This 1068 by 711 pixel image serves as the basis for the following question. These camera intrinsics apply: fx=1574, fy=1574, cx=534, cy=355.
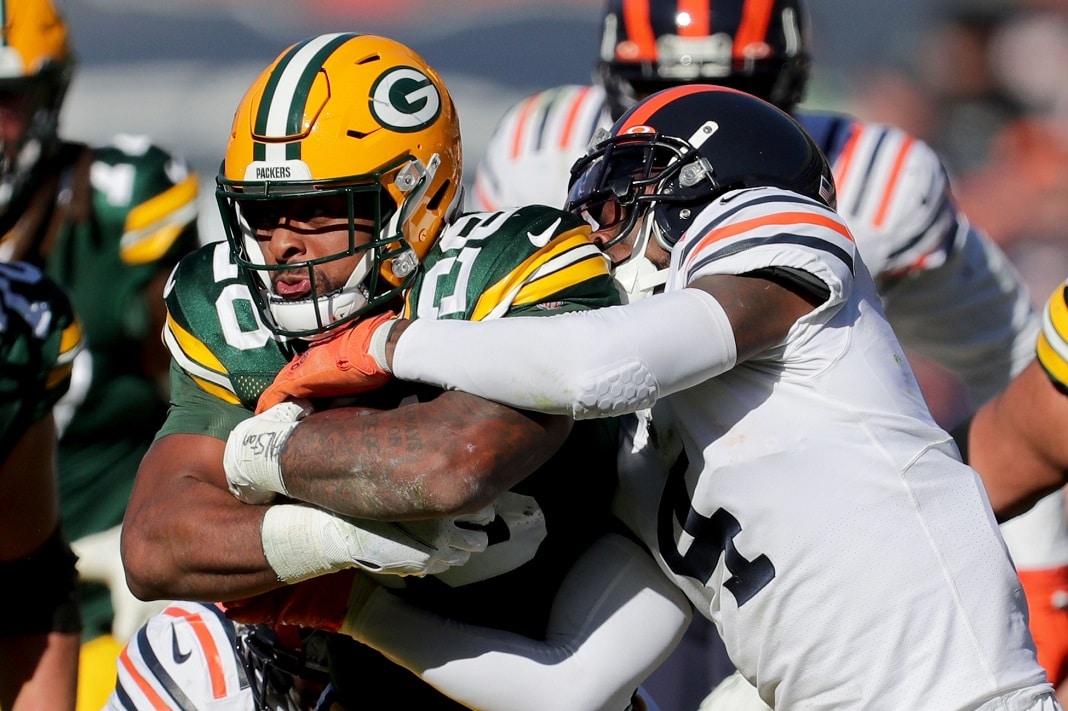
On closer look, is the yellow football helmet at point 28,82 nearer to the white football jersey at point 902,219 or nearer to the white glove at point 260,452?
the white football jersey at point 902,219

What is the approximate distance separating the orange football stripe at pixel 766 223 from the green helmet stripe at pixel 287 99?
769mm

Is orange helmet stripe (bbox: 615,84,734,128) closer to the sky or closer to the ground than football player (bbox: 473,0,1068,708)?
closer to the sky

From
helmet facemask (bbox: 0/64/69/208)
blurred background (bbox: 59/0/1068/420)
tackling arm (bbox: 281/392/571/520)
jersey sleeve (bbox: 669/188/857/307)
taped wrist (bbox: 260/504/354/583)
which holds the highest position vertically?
jersey sleeve (bbox: 669/188/857/307)

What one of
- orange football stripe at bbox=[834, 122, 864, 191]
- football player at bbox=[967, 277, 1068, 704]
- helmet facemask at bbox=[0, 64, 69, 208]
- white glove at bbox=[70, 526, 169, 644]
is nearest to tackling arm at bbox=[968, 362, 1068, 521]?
football player at bbox=[967, 277, 1068, 704]

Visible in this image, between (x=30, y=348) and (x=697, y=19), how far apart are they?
7.53 ft

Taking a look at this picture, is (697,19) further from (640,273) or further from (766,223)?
(766,223)

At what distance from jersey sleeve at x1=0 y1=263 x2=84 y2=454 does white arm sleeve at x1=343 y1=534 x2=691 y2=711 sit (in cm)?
120

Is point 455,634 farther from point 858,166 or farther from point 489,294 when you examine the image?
point 858,166

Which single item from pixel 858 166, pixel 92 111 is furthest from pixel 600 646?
pixel 92 111

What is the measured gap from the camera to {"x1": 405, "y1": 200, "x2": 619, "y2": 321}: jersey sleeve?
2717 millimetres

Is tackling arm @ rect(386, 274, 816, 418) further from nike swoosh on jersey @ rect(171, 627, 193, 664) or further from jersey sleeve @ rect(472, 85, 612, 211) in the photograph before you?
jersey sleeve @ rect(472, 85, 612, 211)

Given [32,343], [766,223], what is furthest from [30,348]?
[766,223]

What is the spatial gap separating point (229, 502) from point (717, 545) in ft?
2.75

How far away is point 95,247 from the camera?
204 inches
